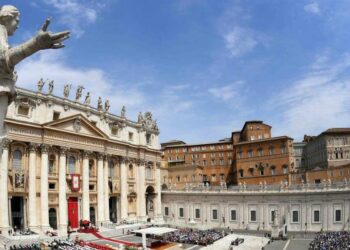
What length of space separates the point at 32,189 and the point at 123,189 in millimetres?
16320

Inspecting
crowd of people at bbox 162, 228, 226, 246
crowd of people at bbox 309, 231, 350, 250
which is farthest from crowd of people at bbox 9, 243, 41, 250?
crowd of people at bbox 309, 231, 350, 250

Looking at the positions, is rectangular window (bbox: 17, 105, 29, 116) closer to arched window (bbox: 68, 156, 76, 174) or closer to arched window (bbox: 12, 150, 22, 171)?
arched window (bbox: 12, 150, 22, 171)

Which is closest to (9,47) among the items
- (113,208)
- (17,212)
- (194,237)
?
(17,212)

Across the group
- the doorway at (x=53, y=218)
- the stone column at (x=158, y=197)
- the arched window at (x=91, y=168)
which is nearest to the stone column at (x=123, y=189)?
the arched window at (x=91, y=168)

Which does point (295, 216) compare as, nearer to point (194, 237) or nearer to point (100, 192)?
point (194, 237)

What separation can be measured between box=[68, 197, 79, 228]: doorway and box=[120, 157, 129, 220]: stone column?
29.5ft

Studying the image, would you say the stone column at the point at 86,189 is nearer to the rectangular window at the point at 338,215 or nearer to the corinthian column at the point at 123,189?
the corinthian column at the point at 123,189

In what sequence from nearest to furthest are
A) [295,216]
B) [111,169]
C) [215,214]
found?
[295,216] → [111,169] → [215,214]

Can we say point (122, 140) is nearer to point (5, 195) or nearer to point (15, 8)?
point (5, 195)

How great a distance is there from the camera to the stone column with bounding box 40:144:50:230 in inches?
1720

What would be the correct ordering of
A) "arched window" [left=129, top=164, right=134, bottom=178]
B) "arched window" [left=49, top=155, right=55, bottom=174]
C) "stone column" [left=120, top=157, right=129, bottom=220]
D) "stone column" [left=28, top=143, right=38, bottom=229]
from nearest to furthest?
"stone column" [left=28, top=143, right=38, bottom=229]
"arched window" [left=49, top=155, right=55, bottom=174]
"stone column" [left=120, top=157, right=129, bottom=220]
"arched window" [left=129, top=164, right=134, bottom=178]

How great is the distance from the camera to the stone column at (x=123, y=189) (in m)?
57.0

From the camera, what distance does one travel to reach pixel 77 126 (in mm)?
49562

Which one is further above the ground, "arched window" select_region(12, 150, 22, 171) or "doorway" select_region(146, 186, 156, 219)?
"arched window" select_region(12, 150, 22, 171)
